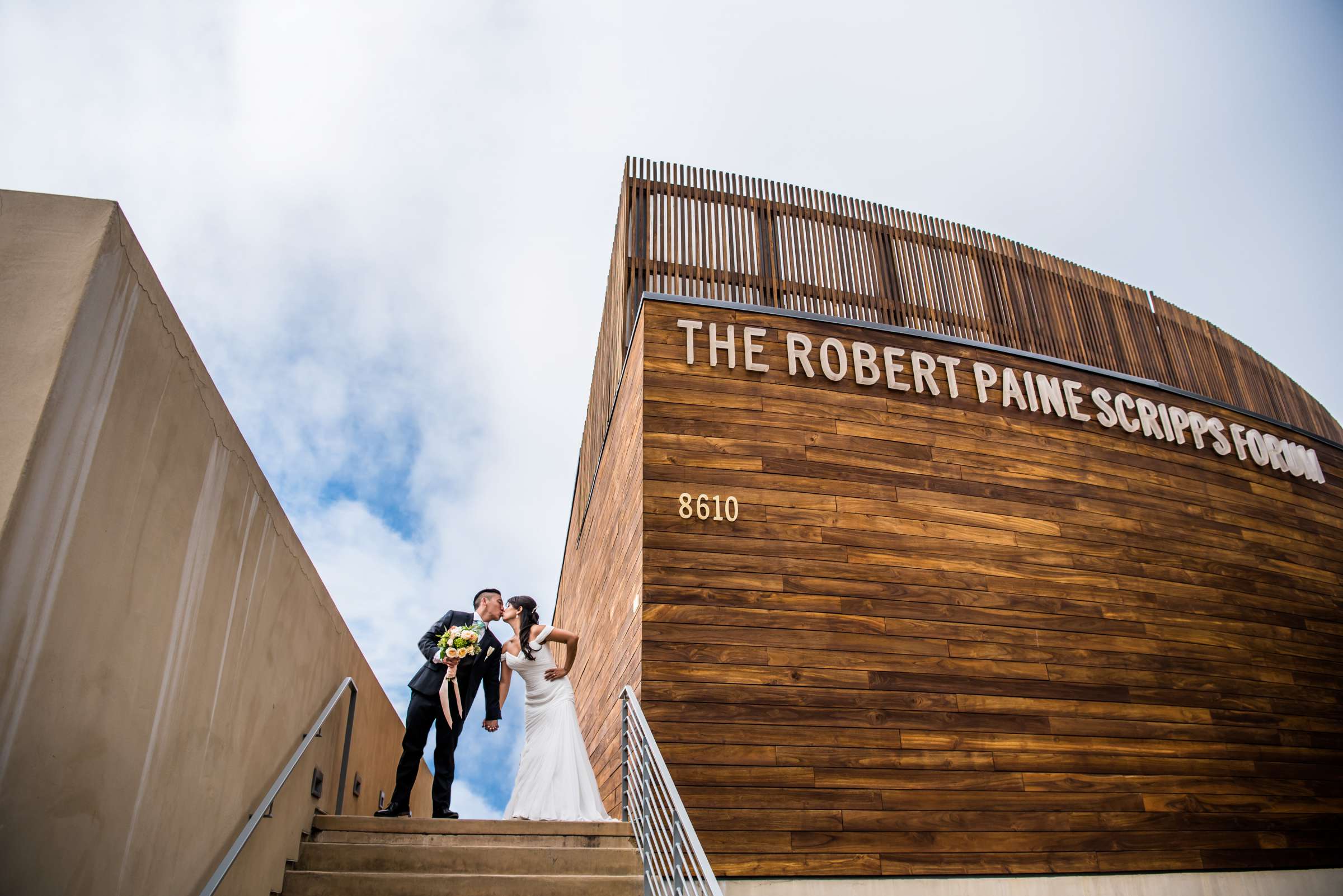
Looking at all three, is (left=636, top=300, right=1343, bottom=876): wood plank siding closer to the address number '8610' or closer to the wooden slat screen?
the address number '8610'

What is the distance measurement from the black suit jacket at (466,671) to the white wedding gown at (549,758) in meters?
0.23

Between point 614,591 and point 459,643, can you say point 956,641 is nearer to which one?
point 614,591

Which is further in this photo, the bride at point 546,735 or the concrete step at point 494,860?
the bride at point 546,735

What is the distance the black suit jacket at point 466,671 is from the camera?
5.09 metres

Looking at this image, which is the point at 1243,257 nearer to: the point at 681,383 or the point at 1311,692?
the point at 1311,692

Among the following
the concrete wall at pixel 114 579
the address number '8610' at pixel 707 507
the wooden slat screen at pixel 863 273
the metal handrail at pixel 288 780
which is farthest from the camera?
the wooden slat screen at pixel 863 273

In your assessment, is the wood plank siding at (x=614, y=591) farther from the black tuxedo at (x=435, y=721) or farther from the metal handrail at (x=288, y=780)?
the metal handrail at (x=288, y=780)

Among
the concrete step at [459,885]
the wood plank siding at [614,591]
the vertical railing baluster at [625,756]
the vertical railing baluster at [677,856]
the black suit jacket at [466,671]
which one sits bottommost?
the concrete step at [459,885]

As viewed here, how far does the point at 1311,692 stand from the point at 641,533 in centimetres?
550

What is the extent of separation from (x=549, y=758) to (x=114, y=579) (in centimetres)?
336

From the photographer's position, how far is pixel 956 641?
19.2 ft

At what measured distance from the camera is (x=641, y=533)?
18.4 feet

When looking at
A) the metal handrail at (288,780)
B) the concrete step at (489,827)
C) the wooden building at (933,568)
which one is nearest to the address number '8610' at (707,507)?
the wooden building at (933,568)

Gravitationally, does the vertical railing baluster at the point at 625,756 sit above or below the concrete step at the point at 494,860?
above
